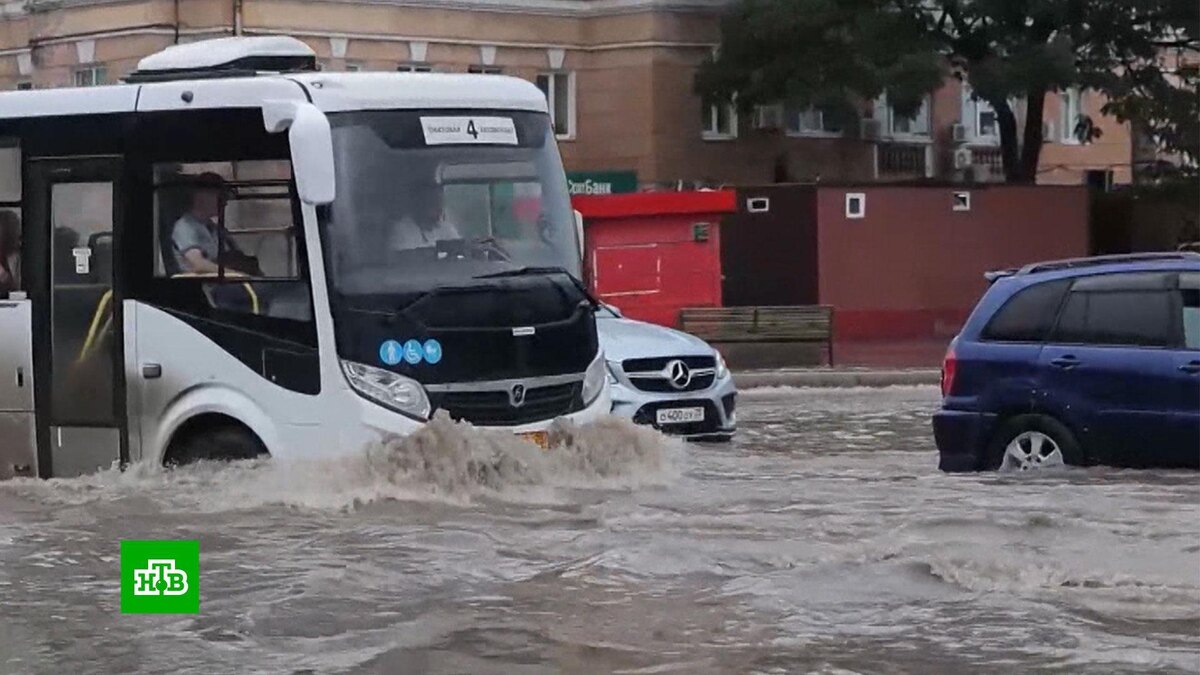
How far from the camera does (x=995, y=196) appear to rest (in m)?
39.0

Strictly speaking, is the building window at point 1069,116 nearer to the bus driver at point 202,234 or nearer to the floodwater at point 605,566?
the floodwater at point 605,566

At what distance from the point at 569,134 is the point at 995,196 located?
10.2 m

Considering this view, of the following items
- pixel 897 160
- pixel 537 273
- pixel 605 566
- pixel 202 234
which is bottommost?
pixel 605 566

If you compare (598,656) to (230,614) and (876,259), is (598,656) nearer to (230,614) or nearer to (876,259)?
A: (230,614)

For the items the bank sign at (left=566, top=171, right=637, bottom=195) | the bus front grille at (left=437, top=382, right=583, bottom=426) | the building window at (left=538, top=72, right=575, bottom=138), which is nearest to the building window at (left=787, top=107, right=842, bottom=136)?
the bank sign at (left=566, top=171, right=637, bottom=195)

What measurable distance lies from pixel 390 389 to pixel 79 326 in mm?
2199

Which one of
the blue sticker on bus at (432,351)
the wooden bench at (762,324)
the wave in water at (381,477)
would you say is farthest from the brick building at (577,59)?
the blue sticker on bus at (432,351)

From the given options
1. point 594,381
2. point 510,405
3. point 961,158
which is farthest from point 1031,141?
point 510,405

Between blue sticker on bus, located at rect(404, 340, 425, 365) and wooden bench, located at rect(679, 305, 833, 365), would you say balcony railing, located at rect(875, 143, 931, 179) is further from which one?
blue sticker on bus, located at rect(404, 340, 425, 365)

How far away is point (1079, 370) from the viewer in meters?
14.3

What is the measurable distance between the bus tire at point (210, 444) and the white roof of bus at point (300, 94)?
6.33 feet

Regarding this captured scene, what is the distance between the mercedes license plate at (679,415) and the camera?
1798cm

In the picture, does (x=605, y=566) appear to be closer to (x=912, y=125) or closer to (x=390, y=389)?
(x=390, y=389)

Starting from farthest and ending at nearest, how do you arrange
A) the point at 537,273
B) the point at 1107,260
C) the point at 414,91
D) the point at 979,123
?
the point at 979,123 → the point at 1107,260 → the point at 537,273 → the point at 414,91
